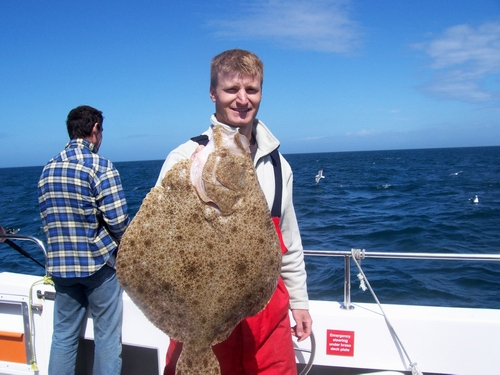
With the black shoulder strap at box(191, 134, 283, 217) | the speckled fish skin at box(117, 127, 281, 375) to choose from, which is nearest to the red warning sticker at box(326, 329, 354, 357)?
the black shoulder strap at box(191, 134, 283, 217)

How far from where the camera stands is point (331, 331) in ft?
10.6

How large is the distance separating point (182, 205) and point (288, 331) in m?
1.06

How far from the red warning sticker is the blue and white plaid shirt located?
1803 millimetres

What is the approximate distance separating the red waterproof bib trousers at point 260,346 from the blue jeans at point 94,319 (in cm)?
132

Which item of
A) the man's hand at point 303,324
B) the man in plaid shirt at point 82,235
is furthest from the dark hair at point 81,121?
the man's hand at point 303,324

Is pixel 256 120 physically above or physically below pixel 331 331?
above

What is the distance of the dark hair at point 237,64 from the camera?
1877mm

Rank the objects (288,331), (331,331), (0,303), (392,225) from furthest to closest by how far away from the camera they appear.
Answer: (392,225) → (0,303) → (331,331) → (288,331)

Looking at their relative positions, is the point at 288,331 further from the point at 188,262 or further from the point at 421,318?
the point at 421,318

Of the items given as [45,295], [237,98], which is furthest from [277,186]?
[45,295]

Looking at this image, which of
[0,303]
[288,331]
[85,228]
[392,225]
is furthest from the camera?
[392,225]

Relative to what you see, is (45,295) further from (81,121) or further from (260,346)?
(260,346)

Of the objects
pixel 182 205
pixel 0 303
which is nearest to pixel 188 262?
pixel 182 205

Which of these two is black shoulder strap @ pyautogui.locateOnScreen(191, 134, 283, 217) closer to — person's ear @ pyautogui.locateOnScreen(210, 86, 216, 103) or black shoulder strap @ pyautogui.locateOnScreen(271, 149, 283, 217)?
black shoulder strap @ pyautogui.locateOnScreen(271, 149, 283, 217)
